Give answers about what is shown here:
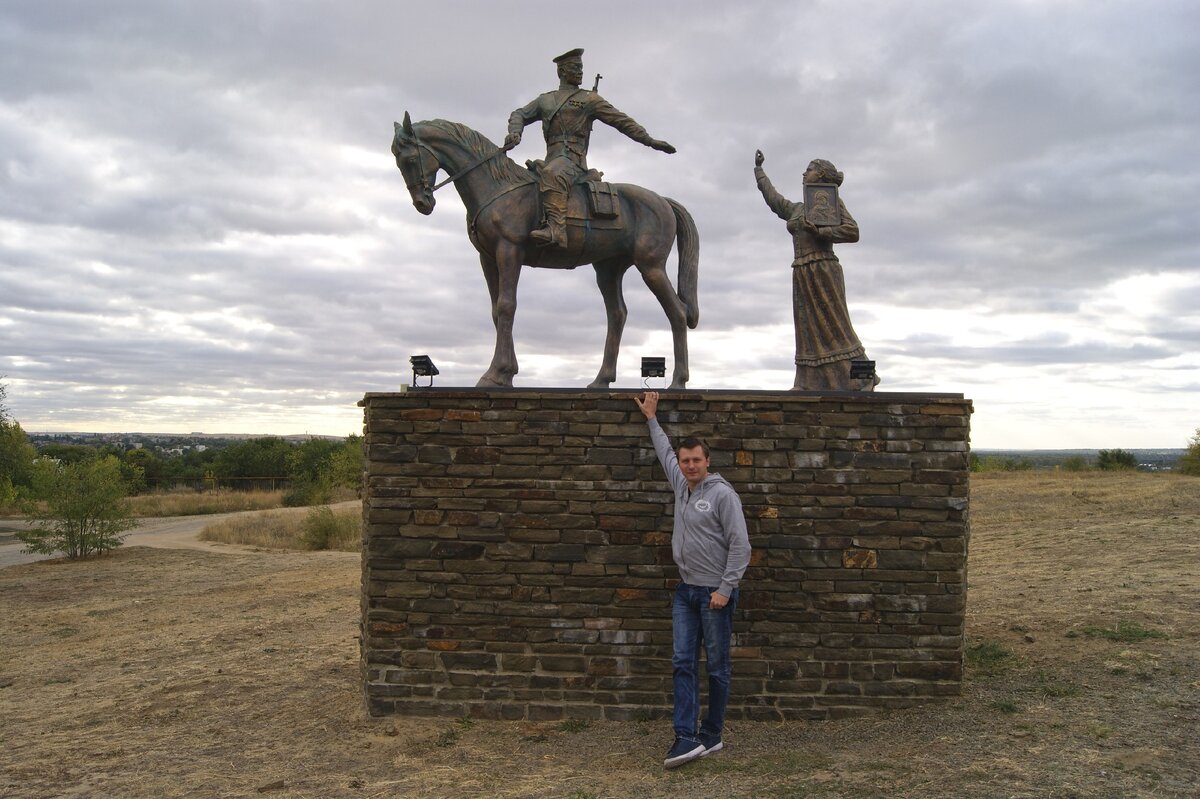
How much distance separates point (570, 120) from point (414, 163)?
1266 mm

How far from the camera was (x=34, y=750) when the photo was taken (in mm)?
6129

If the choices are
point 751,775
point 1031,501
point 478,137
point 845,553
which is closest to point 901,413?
point 845,553

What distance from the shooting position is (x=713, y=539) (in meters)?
5.08

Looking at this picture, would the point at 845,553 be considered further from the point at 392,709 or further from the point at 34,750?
the point at 34,750

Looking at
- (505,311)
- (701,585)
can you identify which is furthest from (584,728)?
(505,311)

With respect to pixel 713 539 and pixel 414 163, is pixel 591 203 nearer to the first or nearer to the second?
pixel 414 163

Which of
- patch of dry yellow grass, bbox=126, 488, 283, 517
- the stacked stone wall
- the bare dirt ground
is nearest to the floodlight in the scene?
the stacked stone wall

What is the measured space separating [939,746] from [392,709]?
3.56 m

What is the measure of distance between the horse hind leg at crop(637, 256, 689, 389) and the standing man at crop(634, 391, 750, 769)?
1.78 metres

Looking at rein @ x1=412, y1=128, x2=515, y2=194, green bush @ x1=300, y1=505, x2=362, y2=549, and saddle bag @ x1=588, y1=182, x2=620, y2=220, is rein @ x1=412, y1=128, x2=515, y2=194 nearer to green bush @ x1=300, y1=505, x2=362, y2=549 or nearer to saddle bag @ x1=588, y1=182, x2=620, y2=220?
saddle bag @ x1=588, y1=182, x2=620, y2=220

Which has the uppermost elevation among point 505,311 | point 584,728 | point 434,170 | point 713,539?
point 434,170

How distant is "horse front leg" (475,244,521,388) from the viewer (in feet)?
21.4

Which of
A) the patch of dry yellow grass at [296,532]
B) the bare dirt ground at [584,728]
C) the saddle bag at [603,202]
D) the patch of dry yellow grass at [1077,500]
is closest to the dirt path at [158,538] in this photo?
the patch of dry yellow grass at [296,532]

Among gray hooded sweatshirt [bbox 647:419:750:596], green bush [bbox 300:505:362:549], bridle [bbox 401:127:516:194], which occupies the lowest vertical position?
green bush [bbox 300:505:362:549]
